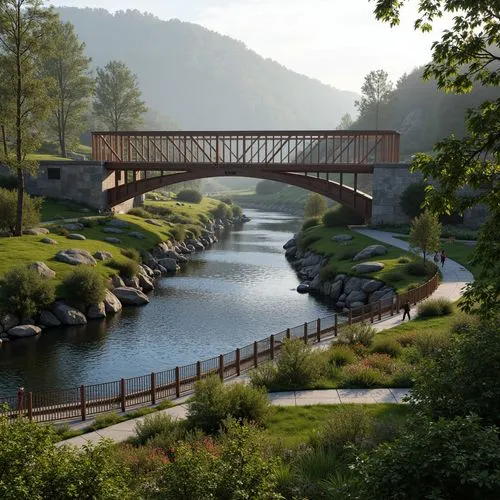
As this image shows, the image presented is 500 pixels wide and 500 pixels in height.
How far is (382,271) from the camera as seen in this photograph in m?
45.6

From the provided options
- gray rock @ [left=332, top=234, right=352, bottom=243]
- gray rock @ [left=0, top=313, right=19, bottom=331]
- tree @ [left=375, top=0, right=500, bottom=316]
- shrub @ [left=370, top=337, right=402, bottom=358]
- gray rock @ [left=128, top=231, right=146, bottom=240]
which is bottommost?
gray rock @ [left=0, top=313, right=19, bottom=331]

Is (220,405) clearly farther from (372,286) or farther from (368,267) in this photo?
(368,267)

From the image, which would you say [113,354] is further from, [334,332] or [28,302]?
[334,332]

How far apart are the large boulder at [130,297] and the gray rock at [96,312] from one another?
3956mm

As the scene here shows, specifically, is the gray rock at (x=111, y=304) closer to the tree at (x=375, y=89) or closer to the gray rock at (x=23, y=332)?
the gray rock at (x=23, y=332)

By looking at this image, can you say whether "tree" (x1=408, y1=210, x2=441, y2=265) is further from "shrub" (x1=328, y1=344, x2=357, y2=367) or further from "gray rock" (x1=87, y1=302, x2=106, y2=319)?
"gray rock" (x1=87, y1=302, x2=106, y2=319)

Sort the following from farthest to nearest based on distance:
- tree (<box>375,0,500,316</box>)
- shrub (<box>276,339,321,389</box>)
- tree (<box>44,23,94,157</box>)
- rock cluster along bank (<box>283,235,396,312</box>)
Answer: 1. tree (<box>44,23,94,157</box>)
2. rock cluster along bank (<box>283,235,396,312</box>)
3. shrub (<box>276,339,321,389</box>)
4. tree (<box>375,0,500,316</box>)

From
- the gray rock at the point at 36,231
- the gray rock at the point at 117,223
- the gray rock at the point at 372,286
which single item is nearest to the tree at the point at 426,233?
the gray rock at the point at 372,286

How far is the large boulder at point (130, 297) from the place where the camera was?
4416 centimetres

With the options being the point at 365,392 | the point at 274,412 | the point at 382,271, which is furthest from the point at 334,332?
the point at 382,271

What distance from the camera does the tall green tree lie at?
4741 cm

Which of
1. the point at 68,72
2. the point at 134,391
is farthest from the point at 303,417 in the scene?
the point at 68,72

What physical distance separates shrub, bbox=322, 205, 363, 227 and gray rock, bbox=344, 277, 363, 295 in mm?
26666

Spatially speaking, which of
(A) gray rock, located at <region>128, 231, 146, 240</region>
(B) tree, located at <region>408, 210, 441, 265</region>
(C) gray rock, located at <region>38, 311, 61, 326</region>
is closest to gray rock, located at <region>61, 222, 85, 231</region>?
(A) gray rock, located at <region>128, 231, 146, 240</region>
